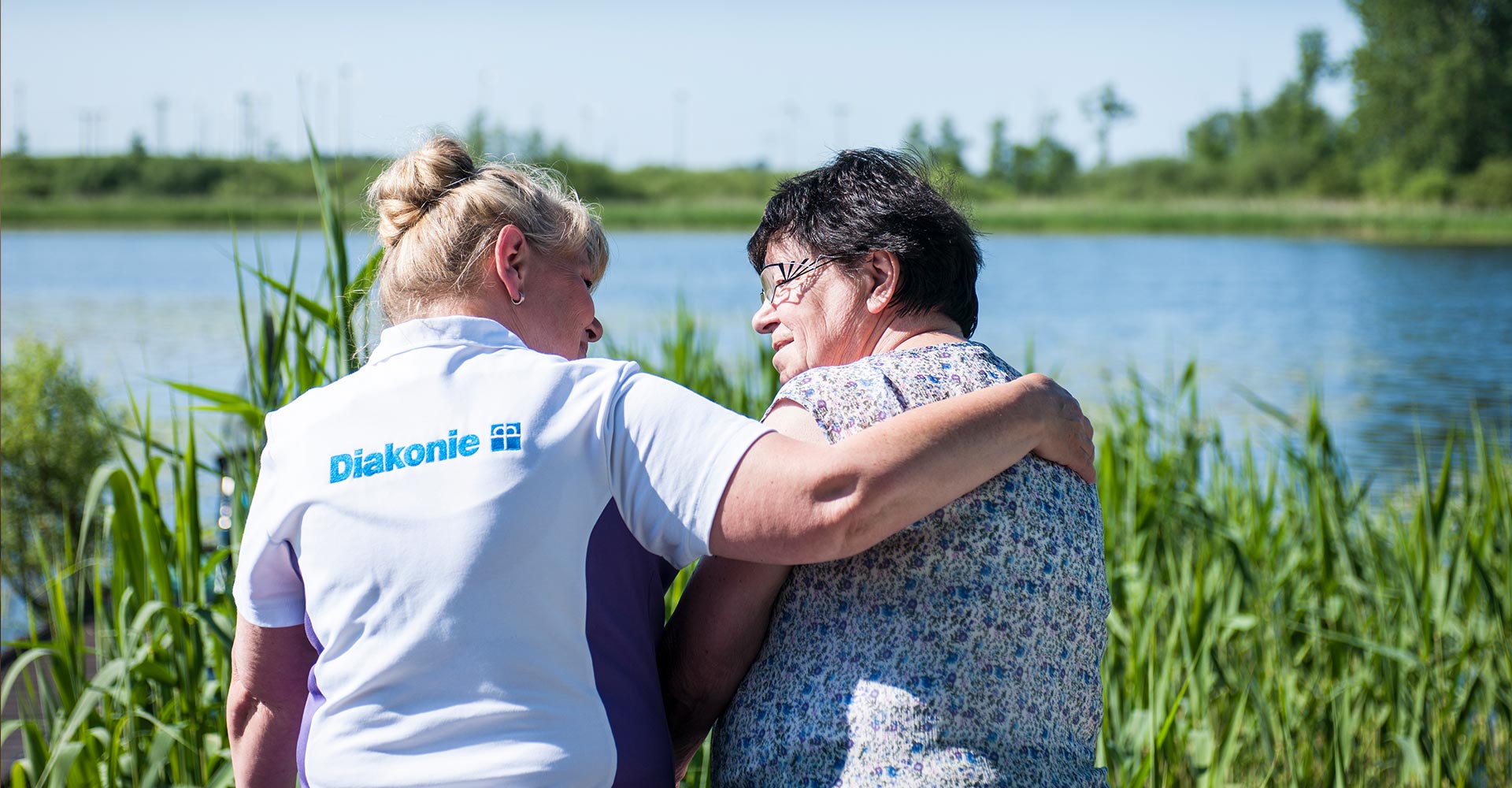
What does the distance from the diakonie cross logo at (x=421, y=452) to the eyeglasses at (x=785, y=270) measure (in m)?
0.51

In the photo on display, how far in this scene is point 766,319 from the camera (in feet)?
5.21

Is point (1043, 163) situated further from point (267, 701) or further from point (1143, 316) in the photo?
point (267, 701)

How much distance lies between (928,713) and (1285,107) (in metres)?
75.1

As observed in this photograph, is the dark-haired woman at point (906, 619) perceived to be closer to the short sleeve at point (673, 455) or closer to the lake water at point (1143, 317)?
the short sleeve at point (673, 455)

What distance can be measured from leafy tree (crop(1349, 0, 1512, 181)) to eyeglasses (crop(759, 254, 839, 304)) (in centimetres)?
5192

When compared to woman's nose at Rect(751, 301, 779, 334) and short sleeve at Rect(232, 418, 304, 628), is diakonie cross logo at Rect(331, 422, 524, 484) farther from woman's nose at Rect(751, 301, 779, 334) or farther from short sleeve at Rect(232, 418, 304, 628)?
woman's nose at Rect(751, 301, 779, 334)

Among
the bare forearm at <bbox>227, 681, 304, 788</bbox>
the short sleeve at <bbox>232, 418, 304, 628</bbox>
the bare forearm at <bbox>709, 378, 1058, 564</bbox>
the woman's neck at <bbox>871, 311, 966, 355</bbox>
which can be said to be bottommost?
the bare forearm at <bbox>227, 681, 304, 788</bbox>

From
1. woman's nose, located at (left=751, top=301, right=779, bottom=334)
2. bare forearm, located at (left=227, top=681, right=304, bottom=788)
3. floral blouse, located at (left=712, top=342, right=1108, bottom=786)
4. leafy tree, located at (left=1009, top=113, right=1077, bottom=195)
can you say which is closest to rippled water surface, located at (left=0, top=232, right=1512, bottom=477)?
bare forearm, located at (left=227, top=681, right=304, bottom=788)

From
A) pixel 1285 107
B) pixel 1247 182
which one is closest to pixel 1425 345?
pixel 1247 182

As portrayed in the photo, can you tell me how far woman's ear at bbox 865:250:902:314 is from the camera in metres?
1.44

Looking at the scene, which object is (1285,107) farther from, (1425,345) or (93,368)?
(93,368)

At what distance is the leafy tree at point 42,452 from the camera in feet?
15.6

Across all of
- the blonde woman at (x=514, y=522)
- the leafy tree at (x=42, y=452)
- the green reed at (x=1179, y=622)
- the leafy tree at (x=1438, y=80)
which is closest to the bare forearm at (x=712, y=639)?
the blonde woman at (x=514, y=522)

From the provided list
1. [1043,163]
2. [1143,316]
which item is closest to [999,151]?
[1043,163]
